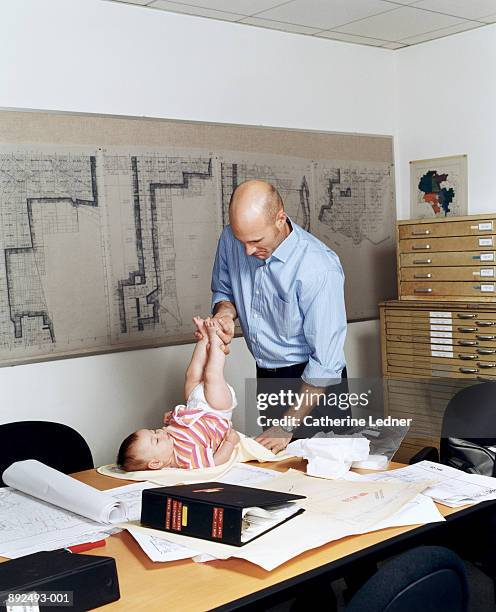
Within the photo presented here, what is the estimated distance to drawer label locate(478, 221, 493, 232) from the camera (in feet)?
14.7

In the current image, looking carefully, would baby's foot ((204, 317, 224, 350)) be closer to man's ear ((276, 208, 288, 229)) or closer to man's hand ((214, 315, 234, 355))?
man's hand ((214, 315, 234, 355))

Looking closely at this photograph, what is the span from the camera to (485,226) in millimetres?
4512

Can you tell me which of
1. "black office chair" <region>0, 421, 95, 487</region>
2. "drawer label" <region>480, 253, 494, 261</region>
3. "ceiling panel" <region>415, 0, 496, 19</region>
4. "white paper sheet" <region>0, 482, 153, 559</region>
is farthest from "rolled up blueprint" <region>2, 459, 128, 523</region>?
"ceiling panel" <region>415, 0, 496, 19</region>

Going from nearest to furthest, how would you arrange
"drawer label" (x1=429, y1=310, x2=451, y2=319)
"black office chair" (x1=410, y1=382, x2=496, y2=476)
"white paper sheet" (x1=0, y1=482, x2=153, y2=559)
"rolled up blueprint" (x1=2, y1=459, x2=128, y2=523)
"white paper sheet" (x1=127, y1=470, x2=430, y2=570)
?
"white paper sheet" (x1=127, y1=470, x2=430, y2=570)
"white paper sheet" (x1=0, y1=482, x2=153, y2=559)
"rolled up blueprint" (x1=2, y1=459, x2=128, y2=523)
"black office chair" (x1=410, y1=382, x2=496, y2=476)
"drawer label" (x1=429, y1=310, x2=451, y2=319)

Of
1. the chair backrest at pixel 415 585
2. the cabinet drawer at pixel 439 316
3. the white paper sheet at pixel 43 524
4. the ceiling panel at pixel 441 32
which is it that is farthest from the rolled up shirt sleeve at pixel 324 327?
the ceiling panel at pixel 441 32

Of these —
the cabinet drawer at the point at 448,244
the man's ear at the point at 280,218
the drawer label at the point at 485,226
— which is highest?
the man's ear at the point at 280,218

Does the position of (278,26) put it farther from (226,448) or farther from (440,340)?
(226,448)

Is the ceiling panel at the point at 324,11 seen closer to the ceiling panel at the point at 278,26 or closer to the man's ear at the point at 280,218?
the ceiling panel at the point at 278,26

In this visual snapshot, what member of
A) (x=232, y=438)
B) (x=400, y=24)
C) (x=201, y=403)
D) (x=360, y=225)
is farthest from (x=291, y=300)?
(x=400, y=24)

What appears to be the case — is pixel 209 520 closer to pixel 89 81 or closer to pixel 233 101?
pixel 89 81

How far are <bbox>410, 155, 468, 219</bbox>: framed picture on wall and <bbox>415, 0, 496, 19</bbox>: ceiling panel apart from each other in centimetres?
85

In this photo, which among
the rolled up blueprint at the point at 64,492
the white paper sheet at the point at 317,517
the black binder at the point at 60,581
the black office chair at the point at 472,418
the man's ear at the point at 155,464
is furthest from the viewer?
the black office chair at the point at 472,418

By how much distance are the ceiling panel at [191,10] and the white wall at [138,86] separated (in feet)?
0.17

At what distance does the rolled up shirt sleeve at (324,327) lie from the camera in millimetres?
2898
